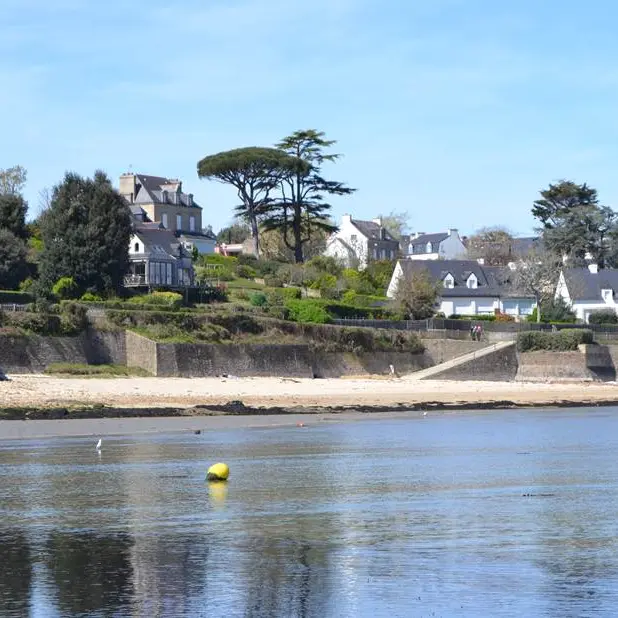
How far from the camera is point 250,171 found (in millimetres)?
80688

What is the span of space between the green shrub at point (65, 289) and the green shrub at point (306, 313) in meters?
9.98

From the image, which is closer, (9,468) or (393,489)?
(393,489)

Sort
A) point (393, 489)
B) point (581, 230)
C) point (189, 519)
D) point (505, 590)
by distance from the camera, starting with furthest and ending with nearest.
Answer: point (581, 230)
point (393, 489)
point (189, 519)
point (505, 590)

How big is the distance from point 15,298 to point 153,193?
3718 centimetres

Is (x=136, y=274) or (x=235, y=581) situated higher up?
(x=136, y=274)

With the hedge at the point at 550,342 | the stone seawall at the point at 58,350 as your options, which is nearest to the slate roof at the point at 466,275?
the hedge at the point at 550,342

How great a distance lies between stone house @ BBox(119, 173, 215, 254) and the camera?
284 feet

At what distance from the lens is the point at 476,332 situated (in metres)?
59.4

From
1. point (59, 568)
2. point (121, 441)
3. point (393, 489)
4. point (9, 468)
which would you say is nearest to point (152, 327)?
point (121, 441)

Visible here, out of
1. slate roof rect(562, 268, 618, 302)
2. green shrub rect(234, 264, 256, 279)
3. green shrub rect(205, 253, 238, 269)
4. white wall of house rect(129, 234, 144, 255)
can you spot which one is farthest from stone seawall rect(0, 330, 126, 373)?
slate roof rect(562, 268, 618, 302)

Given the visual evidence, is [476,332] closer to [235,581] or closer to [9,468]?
[9,468]

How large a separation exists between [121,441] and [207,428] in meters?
4.13

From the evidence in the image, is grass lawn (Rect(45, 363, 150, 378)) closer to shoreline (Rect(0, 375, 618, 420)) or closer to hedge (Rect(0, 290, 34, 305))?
shoreline (Rect(0, 375, 618, 420))

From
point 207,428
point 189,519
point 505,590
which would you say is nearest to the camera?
point 505,590
